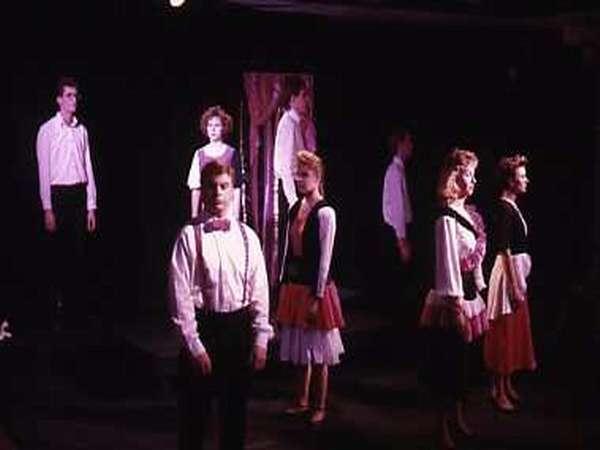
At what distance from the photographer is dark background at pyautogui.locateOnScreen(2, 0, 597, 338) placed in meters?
12.5

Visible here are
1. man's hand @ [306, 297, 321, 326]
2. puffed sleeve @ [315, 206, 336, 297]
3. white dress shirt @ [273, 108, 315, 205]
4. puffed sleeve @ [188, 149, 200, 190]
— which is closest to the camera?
puffed sleeve @ [315, 206, 336, 297]

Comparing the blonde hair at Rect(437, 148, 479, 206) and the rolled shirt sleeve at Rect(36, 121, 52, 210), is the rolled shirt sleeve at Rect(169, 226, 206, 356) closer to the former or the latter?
the blonde hair at Rect(437, 148, 479, 206)

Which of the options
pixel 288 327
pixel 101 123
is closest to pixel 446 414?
pixel 288 327

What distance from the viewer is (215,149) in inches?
512

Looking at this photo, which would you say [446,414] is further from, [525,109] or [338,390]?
[525,109]

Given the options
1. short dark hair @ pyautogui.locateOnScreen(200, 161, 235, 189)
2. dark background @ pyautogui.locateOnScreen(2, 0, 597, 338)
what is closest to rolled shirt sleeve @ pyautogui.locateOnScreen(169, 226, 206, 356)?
A: short dark hair @ pyautogui.locateOnScreen(200, 161, 235, 189)

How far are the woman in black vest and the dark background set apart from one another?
3177mm

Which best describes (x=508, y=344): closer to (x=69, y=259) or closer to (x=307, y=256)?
(x=307, y=256)

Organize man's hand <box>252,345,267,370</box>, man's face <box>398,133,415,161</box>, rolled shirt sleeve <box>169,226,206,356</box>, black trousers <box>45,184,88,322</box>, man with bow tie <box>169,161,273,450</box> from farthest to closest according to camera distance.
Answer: man's face <box>398,133,415,161</box> < black trousers <box>45,184,88,322</box> < man's hand <box>252,345,267,370</box> < man with bow tie <box>169,161,273,450</box> < rolled shirt sleeve <box>169,226,206,356</box>

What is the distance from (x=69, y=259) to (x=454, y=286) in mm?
5701

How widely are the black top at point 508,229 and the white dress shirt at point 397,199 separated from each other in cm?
365

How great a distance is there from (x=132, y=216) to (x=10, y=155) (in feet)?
5.61

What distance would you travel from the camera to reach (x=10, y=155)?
12789mm

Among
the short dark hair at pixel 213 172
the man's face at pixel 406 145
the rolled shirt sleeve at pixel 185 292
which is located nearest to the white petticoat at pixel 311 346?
the rolled shirt sleeve at pixel 185 292
